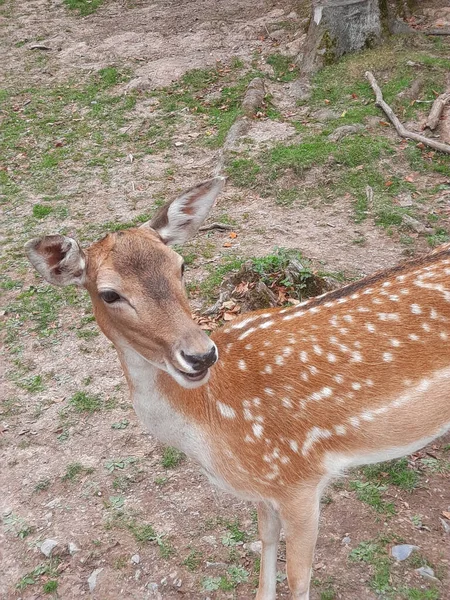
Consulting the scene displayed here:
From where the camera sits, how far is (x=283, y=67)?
33.5 feet

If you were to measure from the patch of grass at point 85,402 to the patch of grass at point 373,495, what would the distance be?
2074 mm

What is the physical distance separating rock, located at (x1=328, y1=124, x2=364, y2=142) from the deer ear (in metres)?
4.85

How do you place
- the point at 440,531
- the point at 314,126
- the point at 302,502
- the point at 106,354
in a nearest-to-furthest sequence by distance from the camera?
the point at 302,502
the point at 440,531
the point at 106,354
the point at 314,126

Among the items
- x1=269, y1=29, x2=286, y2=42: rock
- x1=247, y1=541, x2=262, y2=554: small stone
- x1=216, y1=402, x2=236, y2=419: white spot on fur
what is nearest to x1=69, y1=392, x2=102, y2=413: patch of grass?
x1=247, y1=541, x2=262, y2=554: small stone

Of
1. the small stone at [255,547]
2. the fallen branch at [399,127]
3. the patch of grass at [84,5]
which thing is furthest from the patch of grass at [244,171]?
the patch of grass at [84,5]

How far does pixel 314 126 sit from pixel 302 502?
6200 mm

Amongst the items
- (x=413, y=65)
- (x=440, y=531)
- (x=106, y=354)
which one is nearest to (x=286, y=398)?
(x=440, y=531)

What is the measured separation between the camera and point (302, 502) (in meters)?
3.18

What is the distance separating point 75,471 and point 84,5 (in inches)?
518

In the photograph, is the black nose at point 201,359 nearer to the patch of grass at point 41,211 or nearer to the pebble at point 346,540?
the pebble at point 346,540

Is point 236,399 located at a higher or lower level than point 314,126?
higher

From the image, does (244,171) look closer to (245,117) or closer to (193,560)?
(245,117)

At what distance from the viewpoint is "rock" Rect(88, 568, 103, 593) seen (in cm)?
374

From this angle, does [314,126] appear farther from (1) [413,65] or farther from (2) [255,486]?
(2) [255,486]
